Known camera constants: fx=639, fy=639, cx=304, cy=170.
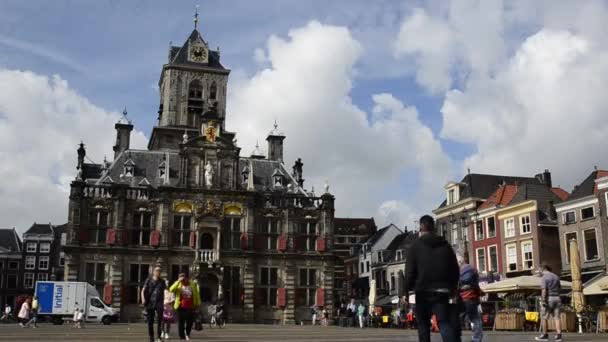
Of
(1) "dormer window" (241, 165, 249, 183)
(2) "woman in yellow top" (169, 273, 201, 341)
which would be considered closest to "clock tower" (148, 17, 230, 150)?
(1) "dormer window" (241, 165, 249, 183)

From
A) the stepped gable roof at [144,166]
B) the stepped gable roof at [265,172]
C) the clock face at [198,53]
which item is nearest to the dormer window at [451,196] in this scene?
the stepped gable roof at [265,172]

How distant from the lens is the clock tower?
202 ft

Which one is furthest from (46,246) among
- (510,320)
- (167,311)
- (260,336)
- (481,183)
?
(167,311)

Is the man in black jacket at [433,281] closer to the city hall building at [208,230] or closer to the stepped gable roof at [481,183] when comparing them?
the city hall building at [208,230]

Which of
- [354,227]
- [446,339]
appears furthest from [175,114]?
[446,339]

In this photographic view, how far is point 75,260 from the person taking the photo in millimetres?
50000

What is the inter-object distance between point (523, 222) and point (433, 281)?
42.4 m

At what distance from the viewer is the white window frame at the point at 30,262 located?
82.7 m

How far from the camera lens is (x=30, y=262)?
8294 centimetres

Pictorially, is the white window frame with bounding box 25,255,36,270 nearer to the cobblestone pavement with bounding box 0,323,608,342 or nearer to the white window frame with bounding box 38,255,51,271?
the white window frame with bounding box 38,255,51,271

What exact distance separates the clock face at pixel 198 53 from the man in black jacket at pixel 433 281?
59.3 metres

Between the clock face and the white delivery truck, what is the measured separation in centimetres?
3094

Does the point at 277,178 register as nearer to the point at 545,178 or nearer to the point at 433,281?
the point at 545,178

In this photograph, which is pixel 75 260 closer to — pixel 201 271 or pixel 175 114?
pixel 201 271
